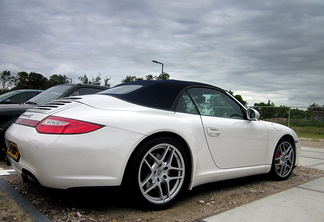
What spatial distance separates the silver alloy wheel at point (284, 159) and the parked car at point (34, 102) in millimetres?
3788

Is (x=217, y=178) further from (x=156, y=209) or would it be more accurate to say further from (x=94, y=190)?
(x=94, y=190)

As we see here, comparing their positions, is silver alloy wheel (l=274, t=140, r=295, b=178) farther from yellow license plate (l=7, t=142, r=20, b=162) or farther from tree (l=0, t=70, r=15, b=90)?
tree (l=0, t=70, r=15, b=90)

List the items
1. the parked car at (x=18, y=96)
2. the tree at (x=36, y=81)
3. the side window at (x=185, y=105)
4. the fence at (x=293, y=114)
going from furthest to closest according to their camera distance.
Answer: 1. the tree at (x=36, y=81)
2. the fence at (x=293, y=114)
3. the parked car at (x=18, y=96)
4. the side window at (x=185, y=105)

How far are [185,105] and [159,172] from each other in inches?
32.0

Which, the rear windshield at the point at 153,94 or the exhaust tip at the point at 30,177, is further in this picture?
the rear windshield at the point at 153,94

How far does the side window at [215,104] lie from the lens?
10.2ft

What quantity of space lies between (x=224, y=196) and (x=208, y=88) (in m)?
1.32

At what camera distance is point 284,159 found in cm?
400

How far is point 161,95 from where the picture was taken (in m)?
2.86

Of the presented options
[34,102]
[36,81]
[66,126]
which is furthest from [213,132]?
[36,81]

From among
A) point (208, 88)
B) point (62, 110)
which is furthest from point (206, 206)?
point (62, 110)

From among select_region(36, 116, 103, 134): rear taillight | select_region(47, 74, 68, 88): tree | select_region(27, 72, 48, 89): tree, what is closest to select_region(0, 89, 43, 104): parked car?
select_region(36, 116, 103, 134): rear taillight

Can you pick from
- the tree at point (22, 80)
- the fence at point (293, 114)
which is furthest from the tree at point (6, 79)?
the fence at point (293, 114)

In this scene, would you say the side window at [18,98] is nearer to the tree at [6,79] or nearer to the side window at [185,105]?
the side window at [185,105]
